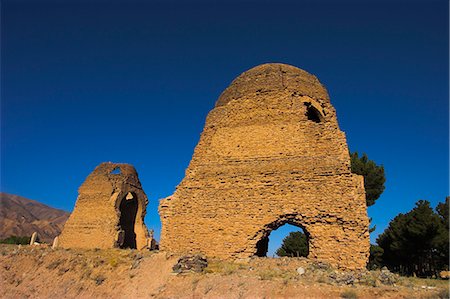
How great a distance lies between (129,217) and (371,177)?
18324mm

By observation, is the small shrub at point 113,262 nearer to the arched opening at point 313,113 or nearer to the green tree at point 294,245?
the arched opening at point 313,113

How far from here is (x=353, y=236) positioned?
31.1ft

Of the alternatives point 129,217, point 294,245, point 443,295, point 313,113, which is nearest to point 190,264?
point 443,295

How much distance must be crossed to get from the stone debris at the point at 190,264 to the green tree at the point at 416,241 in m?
18.4

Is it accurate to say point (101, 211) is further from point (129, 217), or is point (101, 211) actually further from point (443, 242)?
point (443, 242)

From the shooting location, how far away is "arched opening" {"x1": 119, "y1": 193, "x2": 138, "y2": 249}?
24.3 meters

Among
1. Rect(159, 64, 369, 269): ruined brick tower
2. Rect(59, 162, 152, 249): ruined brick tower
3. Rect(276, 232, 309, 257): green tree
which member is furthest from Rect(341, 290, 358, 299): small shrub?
Rect(276, 232, 309, 257): green tree

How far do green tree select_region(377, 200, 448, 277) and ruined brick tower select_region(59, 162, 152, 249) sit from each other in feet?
60.6

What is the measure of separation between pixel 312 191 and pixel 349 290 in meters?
3.47

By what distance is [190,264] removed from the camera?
31.4 feet

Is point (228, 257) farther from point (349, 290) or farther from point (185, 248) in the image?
point (349, 290)

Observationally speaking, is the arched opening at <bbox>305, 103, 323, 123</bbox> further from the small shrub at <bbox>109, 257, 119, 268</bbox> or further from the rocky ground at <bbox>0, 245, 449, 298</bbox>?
the small shrub at <bbox>109, 257, 119, 268</bbox>

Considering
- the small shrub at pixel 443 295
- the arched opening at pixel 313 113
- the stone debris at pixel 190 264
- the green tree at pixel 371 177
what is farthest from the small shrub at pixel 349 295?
the green tree at pixel 371 177

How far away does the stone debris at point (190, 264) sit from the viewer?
9.44 metres
